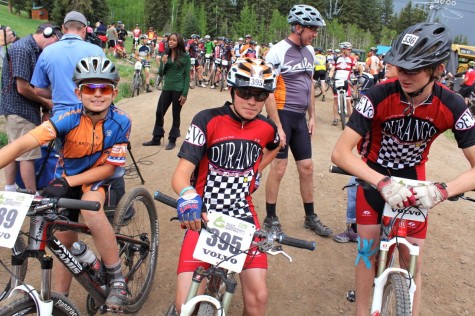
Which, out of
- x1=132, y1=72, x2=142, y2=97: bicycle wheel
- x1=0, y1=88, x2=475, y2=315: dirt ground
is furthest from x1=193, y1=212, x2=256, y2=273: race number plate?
x1=132, y1=72, x2=142, y2=97: bicycle wheel

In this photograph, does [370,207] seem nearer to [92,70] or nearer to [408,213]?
[408,213]

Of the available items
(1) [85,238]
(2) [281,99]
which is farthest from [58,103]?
(2) [281,99]

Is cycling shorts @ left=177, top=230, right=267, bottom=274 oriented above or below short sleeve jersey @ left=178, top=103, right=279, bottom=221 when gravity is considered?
below

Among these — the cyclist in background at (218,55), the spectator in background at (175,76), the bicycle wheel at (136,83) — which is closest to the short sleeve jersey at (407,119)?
the spectator in background at (175,76)

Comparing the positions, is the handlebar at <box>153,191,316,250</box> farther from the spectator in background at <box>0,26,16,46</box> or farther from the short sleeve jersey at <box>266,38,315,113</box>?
the spectator in background at <box>0,26,16,46</box>

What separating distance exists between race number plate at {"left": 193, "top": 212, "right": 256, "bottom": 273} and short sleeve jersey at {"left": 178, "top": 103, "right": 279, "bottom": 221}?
17.6 inches

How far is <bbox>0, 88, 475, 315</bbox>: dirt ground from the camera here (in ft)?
12.4

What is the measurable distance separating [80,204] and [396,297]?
6.08 feet

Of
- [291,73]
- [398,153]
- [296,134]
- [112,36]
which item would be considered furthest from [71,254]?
[112,36]

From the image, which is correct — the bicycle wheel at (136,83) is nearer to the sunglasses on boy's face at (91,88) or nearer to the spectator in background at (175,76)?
the spectator in background at (175,76)

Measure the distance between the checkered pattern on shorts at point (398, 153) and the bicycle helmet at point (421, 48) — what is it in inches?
23.9

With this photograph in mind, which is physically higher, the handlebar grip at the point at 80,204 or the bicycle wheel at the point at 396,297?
the handlebar grip at the point at 80,204

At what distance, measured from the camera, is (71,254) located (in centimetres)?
282

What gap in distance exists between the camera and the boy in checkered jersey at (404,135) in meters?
2.51
